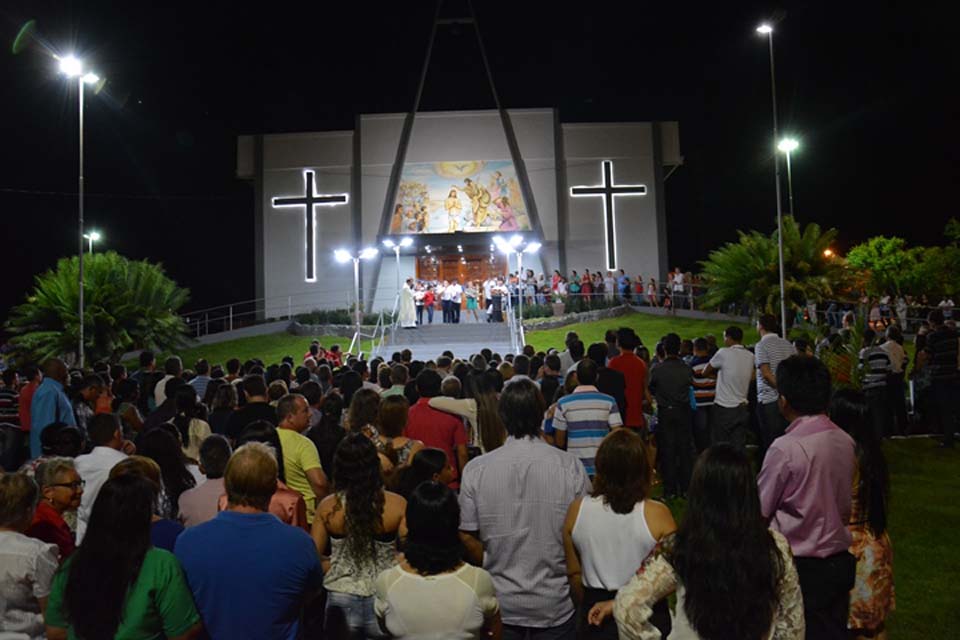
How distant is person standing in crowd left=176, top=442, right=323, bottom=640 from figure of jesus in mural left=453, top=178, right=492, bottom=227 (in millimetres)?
33704

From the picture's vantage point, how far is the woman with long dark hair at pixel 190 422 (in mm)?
6531

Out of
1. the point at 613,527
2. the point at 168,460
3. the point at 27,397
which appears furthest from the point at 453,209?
the point at 613,527

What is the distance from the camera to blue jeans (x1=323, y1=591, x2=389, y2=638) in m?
3.88

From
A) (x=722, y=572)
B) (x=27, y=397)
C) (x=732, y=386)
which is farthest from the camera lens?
(x=27, y=397)

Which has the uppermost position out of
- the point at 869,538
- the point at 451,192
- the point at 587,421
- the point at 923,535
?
the point at 451,192

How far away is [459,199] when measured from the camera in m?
36.9

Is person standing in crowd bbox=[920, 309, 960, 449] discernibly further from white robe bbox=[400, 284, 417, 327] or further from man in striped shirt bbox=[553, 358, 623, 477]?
white robe bbox=[400, 284, 417, 327]

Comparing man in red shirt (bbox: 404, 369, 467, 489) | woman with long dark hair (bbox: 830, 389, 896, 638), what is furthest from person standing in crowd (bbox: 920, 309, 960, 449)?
woman with long dark hair (bbox: 830, 389, 896, 638)

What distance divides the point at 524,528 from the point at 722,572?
48.3 inches

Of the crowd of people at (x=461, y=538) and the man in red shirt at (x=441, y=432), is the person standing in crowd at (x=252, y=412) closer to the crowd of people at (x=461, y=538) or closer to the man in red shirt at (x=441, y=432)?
the crowd of people at (x=461, y=538)

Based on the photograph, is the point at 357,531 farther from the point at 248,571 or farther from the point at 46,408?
the point at 46,408

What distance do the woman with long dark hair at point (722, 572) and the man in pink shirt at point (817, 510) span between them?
0.93 m

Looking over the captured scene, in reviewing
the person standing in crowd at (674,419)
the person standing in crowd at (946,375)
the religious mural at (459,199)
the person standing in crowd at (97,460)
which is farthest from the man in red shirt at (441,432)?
the religious mural at (459,199)

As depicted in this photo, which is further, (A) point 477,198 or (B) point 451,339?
(A) point 477,198
